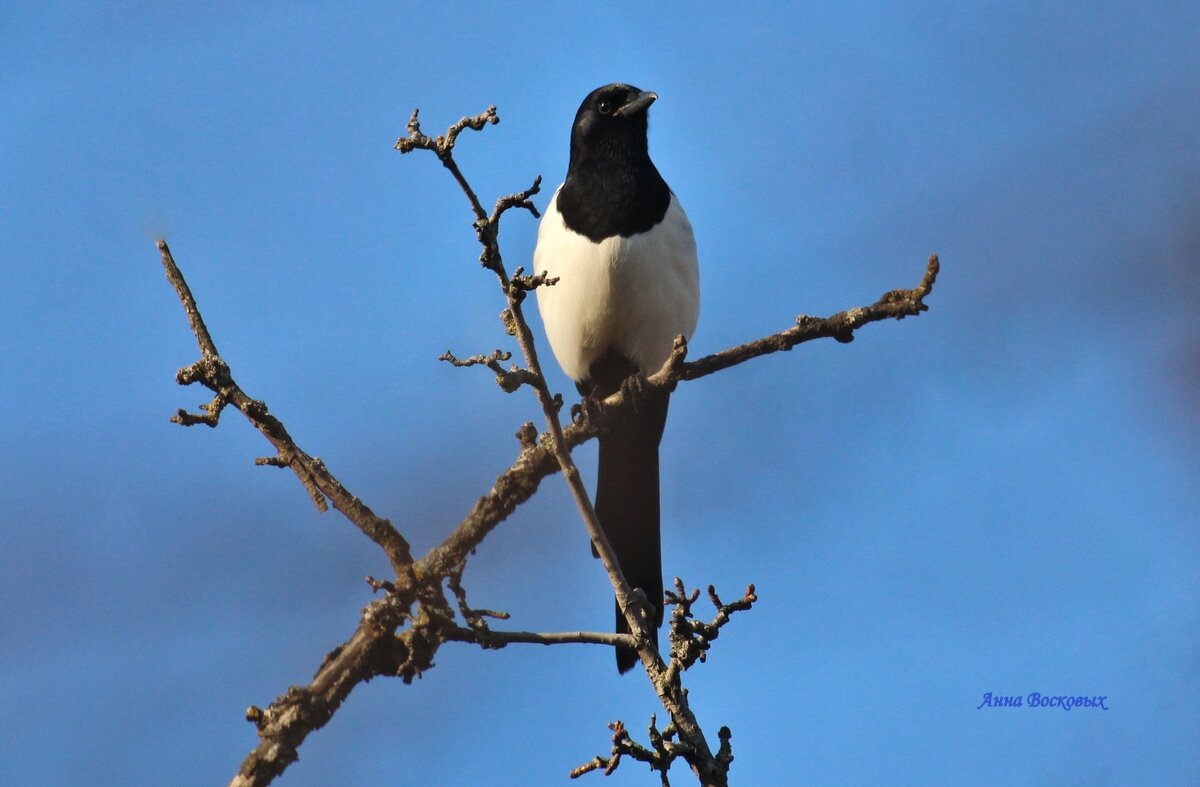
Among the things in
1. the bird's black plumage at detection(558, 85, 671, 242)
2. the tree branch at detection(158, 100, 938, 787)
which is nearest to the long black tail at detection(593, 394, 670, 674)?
the bird's black plumage at detection(558, 85, 671, 242)

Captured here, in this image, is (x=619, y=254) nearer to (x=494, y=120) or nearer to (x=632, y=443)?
(x=632, y=443)

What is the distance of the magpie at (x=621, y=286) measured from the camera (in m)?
4.91

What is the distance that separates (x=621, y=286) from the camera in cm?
488

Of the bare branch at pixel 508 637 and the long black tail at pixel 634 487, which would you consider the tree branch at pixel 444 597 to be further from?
the long black tail at pixel 634 487

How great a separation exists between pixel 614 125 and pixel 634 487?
4.85ft

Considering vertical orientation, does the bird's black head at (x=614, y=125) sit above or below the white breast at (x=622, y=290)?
above

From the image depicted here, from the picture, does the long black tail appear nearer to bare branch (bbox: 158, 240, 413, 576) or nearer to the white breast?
the white breast

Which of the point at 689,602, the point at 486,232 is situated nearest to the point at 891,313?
the point at 689,602

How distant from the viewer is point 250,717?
2510 mm

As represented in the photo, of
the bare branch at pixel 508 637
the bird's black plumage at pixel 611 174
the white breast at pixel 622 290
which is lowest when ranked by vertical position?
the bare branch at pixel 508 637

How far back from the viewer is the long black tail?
16.8 feet

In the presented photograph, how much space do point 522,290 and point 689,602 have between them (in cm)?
82

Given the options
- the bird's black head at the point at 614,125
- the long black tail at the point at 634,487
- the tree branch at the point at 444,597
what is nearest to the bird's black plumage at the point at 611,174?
the bird's black head at the point at 614,125

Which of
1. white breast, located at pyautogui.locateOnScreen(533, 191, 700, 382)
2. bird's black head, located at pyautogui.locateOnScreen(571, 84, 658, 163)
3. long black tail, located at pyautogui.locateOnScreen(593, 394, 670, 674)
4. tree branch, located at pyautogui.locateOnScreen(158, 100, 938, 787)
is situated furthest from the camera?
bird's black head, located at pyautogui.locateOnScreen(571, 84, 658, 163)
